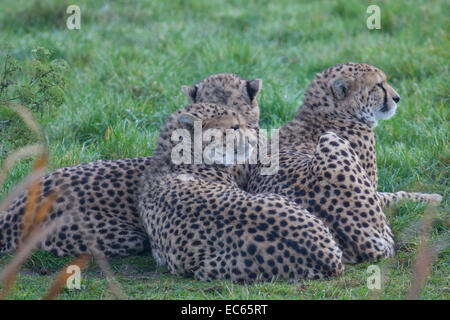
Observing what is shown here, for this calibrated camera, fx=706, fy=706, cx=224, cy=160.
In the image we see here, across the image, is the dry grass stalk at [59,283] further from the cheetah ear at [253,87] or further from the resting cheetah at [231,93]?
the cheetah ear at [253,87]

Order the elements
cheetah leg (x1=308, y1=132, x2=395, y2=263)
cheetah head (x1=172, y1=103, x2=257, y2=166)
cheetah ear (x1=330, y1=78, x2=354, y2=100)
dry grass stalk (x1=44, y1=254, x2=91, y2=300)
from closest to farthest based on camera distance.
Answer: dry grass stalk (x1=44, y1=254, x2=91, y2=300), cheetah leg (x1=308, y1=132, x2=395, y2=263), cheetah head (x1=172, y1=103, x2=257, y2=166), cheetah ear (x1=330, y1=78, x2=354, y2=100)

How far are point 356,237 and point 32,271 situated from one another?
5.89ft

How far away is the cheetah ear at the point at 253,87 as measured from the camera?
4992 mm

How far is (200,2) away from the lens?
8.63m

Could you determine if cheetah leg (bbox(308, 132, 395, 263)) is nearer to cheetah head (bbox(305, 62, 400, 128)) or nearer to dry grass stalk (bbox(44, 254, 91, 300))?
cheetah head (bbox(305, 62, 400, 128))

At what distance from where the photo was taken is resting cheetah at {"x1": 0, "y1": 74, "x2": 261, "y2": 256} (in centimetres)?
411

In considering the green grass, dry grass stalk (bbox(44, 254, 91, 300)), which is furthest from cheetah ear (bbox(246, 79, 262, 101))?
dry grass stalk (bbox(44, 254, 91, 300))

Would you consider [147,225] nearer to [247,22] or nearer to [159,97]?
[159,97]

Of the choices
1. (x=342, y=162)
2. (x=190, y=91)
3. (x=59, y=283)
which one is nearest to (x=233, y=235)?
(x=342, y=162)

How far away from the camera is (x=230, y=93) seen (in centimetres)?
495

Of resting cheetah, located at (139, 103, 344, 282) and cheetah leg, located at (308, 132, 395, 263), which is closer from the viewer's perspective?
resting cheetah, located at (139, 103, 344, 282)

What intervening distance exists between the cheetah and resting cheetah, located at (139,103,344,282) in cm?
27

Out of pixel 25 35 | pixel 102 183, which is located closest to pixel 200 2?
pixel 25 35

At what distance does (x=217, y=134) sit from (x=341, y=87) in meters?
1.03
